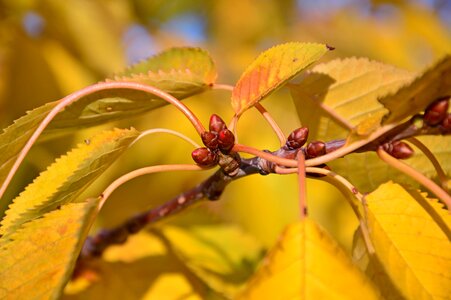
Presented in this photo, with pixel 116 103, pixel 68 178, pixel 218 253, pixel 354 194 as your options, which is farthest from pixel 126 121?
pixel 354 194

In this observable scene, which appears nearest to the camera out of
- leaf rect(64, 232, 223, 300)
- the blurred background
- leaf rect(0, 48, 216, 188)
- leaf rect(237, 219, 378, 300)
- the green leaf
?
leaf rect(237, 219, 378, 300)

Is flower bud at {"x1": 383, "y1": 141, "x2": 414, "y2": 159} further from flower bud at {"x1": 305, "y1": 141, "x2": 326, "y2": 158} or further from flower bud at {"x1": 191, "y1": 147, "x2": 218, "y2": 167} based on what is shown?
flower bud at {"x1": 191, "y1": 147, "x2": 218, "y2": 167}

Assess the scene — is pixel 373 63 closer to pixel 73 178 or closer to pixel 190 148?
pixel 73 178

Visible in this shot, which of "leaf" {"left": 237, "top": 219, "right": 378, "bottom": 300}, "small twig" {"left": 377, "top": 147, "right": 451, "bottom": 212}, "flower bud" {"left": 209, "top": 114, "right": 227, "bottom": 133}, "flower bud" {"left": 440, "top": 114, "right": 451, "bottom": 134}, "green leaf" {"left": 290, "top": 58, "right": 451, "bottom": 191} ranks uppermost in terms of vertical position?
"green leaf" {"left": 290, "top": 58, "right": 451, "bottom": 191}

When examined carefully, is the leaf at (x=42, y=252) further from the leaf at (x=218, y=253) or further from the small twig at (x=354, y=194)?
the leaf at (x=218, y=253)

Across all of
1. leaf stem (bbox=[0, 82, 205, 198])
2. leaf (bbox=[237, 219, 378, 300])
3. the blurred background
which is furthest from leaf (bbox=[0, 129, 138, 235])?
the blurred background
